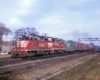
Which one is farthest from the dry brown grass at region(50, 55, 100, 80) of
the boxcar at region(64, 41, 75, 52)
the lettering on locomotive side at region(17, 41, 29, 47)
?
the boxcar at region(64, 41, 75, 52)

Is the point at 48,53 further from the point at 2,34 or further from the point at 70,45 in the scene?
the point at 2,34

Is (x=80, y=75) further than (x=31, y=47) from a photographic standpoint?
No

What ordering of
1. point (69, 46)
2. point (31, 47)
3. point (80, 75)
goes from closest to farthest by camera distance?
point (80, 75)
point (31, 47)
point (69, 46)

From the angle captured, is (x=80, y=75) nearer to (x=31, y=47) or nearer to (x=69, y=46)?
(x=31, y=47)

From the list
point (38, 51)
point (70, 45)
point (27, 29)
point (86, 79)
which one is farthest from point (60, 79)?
point (27, 29)

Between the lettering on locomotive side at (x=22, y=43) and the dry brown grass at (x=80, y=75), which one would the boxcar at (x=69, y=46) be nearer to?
the lettering on locomotive side at (x=22, y=43)

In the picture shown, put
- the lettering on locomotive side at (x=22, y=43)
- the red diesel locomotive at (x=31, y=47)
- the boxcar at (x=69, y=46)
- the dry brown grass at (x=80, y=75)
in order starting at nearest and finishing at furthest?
the dry brown grass at (x=80, y=75), the red diesel locomotive at (x=31, y=47), the lettering on locomotive side at (x=22, y=43), the boxcar at (x=69, y=46)

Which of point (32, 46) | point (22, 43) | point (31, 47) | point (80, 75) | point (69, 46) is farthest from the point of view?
point (69, 46)

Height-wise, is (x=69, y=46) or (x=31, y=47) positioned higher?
(x=69, y=46)

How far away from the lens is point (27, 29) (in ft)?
366

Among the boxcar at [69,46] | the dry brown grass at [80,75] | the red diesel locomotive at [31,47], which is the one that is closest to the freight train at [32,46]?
the red diesel locomotive at [31,47]

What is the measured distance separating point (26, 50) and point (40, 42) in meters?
5.54

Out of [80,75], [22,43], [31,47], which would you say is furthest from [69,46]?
[80,75]

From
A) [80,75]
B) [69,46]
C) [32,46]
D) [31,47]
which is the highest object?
[69,46]
